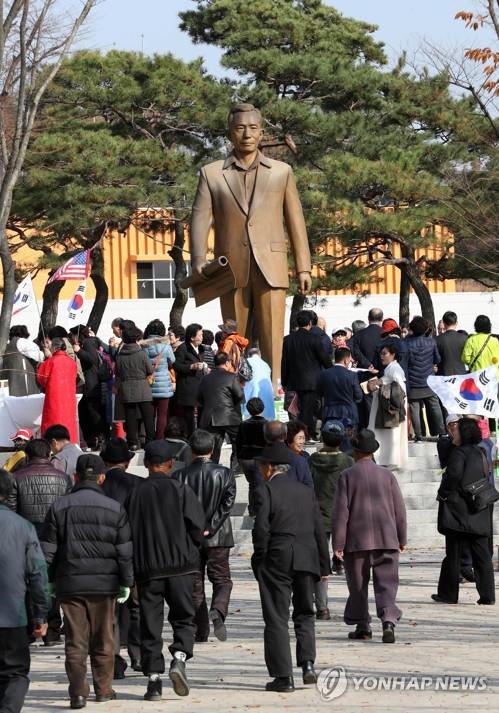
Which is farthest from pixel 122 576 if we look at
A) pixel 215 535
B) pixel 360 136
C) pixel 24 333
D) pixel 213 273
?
pixel 360 136

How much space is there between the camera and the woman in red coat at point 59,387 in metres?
15.5

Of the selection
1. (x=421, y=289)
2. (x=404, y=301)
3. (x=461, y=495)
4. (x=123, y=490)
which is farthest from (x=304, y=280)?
(x=404, y=301)

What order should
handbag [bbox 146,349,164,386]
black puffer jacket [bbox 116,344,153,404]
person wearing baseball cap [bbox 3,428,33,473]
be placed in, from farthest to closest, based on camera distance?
handbag [bbox 146,349,164,386], black puffer jacket [bbox 116,344,153,404], person wearing baseball cap [bbox 3,428,33,473]

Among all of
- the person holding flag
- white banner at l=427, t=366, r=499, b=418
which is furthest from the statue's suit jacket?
the person holding flag

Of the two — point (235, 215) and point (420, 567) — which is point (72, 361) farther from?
point (420, 567)

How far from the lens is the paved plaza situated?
317 inches

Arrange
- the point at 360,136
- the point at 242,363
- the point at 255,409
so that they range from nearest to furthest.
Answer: the point at 255,409
the point at 242,363
the point at 360,136

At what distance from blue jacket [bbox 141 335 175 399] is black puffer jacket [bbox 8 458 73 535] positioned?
6782mm

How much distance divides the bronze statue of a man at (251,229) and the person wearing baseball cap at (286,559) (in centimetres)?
672

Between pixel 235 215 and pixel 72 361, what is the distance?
92.1 inches

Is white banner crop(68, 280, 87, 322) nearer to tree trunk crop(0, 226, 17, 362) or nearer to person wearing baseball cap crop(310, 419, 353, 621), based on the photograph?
tree trunk crop(0, 226, 17, 362)

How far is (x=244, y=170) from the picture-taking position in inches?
609

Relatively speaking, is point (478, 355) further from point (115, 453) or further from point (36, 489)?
point (115, 453)

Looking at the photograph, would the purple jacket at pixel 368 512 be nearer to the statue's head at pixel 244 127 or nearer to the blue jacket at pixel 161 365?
the statue's head at pixel 244 127
